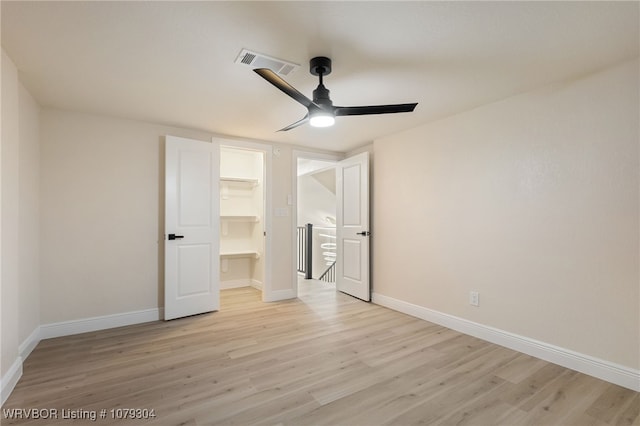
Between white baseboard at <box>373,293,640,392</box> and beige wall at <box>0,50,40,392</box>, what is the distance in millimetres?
→ 3521

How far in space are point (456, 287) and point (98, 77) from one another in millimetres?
3671

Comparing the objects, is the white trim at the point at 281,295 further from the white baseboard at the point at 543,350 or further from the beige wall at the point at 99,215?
the white baseboard at the point at 543,350

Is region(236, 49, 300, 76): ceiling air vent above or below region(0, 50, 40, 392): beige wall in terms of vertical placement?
above

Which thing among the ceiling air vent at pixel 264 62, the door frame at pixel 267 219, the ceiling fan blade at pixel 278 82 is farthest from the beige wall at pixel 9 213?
the door frame at pixel 267 219

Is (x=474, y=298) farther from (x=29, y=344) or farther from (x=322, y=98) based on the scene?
(x=29, y=344)

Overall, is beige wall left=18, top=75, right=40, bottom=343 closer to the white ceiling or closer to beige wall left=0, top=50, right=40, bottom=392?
beige wall left=0, top=50, right=40, bottom=392

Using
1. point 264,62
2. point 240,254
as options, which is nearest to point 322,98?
point 264,62

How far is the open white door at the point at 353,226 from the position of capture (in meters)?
4.16

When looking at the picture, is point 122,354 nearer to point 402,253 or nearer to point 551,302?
point 402,253

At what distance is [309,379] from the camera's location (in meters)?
2.14

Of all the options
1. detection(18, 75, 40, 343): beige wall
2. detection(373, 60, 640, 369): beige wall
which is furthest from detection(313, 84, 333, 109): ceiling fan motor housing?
detection(18, 75, 40, 343): beige wall

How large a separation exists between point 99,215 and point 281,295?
235 centimetres

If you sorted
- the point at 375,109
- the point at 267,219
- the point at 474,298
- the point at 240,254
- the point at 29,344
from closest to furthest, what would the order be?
the point at 375,109, the point at 29,344, the point at 474,298, the point at 267,219, the point at 240,254

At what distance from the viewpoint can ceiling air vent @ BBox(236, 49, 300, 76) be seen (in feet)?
6.52
